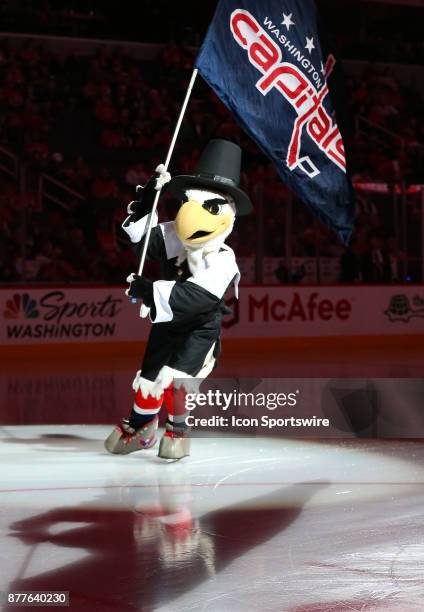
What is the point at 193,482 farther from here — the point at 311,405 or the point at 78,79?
the point at 78,79

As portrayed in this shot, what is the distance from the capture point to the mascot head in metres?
6.91

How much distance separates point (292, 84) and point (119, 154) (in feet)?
36.0

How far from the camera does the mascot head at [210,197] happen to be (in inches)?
272

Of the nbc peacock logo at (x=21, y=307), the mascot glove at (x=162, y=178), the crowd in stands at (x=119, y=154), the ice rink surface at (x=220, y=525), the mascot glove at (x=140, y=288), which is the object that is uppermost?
the crowd in stands at (x=119, y=154)

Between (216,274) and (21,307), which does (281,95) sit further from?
(21,307)

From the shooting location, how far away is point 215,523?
546 centimetres

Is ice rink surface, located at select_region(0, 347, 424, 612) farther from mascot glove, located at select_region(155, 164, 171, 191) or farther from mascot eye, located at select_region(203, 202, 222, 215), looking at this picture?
mascot glove, located at select_region(155, 164, 171, 191)

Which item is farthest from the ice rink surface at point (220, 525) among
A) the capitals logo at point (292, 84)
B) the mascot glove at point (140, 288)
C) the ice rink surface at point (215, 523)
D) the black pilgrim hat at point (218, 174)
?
the capitals logo at point (292, 84)

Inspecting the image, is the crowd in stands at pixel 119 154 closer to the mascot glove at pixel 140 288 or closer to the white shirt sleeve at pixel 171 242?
the white shirt sleeve at pixel 171 242

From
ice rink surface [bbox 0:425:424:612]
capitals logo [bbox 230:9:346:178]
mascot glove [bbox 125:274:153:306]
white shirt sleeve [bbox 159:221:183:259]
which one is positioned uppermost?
capitals logo [bbox 230:9:346:178]

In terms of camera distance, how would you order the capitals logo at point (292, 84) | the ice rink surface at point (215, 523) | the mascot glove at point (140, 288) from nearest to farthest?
the ice rink surface at point (215, 523) < the mascot glove at point (140, 288) < the capitals logo at point (292, 84)

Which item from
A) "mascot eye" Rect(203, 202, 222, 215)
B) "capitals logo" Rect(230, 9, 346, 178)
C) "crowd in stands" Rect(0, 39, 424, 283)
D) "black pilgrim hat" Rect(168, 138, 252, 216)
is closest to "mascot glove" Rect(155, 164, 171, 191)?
"black pilgrim hat" Rect(168, 138, 252, 216)

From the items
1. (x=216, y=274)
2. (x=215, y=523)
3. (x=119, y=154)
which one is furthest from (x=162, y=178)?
(x=119, y=154)

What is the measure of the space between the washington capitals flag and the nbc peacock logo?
7.77 meters
